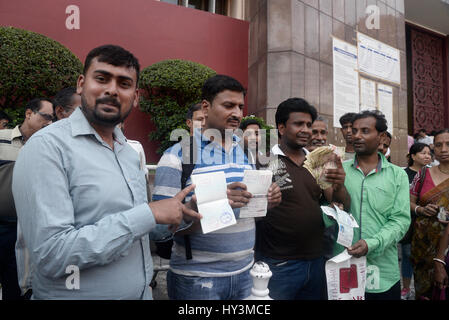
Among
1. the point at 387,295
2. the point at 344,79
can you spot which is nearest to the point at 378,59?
the point at 344,79

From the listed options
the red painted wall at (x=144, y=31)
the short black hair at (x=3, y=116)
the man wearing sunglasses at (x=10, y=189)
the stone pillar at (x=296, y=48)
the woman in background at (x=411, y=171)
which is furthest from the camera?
the stone pillar at (x=296, y=48)

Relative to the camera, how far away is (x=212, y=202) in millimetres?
1521

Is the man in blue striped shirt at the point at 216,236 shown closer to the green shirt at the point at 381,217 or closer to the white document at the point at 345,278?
the white document at the point at 345,278

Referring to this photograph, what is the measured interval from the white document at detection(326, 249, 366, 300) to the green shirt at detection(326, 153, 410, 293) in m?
0.17

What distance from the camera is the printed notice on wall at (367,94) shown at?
7.46 metres

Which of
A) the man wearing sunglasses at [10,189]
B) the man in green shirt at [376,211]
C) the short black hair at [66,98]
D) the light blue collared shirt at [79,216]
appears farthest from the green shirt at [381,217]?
the short black hair at [66,98]

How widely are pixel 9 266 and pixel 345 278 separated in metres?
2.63

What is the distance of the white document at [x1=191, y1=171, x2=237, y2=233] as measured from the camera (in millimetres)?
1466

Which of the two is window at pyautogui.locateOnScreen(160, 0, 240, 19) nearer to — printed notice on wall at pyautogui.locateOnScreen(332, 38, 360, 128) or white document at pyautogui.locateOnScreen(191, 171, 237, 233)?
printed notice on wall at pyautogui.locateOnScreen(332, 38, 360, 128)

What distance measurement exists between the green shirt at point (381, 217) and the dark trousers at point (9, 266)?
8.26 ft

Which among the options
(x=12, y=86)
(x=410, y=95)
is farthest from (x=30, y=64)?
(x=410, y=95)
